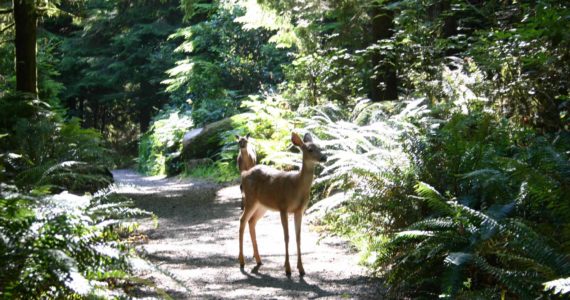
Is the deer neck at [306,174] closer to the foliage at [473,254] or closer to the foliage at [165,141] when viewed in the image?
the foliage at [473,254]

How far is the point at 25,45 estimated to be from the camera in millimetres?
12656

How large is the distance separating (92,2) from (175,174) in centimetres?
1848

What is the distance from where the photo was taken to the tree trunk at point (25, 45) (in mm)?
12414

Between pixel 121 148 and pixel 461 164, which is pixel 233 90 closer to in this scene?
pixel 121 148

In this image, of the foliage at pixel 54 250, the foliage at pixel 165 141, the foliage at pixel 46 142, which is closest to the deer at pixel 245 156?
the foliage at pixel 46 142

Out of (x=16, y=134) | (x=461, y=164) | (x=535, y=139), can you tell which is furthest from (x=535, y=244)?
(x=16, y=134)

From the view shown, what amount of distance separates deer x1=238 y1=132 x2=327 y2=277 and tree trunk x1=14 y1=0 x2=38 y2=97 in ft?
21.1

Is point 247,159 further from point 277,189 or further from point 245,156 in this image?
point 277,189

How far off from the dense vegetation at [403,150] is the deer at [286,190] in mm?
477

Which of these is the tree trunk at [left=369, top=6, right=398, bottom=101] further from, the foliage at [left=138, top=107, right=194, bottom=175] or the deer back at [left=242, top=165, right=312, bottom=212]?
the foliage at [left=138, top=107, right=194, bottom=175]

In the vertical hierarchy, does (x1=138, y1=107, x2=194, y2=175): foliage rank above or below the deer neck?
below

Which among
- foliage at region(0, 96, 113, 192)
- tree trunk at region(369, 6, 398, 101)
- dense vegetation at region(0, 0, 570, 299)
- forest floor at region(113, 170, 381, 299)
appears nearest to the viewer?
dense vegetation at region(0, 0, 570, 299)

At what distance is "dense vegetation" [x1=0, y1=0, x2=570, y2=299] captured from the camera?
4234mm

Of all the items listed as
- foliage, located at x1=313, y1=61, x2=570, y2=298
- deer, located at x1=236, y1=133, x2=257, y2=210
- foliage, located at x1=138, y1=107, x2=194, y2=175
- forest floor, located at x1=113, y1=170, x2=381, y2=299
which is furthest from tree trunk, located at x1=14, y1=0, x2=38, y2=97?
foliage, located at x1=138, y1=107, x2=194, y2=175
